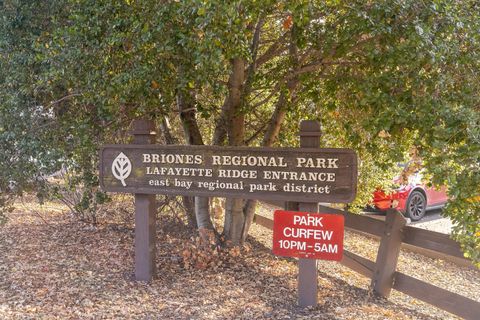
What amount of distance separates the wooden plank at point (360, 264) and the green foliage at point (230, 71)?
1.52 m

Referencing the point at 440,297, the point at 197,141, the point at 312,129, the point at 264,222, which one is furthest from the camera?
the point at 264,222

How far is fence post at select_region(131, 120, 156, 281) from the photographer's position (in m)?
5.25

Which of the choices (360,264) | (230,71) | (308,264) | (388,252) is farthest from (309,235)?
(360,264)

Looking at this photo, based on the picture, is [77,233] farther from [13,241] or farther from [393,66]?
[393,66]

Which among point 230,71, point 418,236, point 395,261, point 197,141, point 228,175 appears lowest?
point 395,261

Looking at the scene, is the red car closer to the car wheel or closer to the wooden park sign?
the car wheel

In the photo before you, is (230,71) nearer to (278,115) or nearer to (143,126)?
(143,126)

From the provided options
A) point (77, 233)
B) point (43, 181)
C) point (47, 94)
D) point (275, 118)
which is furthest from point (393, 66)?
point (77, 233)

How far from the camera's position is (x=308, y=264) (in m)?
4.78

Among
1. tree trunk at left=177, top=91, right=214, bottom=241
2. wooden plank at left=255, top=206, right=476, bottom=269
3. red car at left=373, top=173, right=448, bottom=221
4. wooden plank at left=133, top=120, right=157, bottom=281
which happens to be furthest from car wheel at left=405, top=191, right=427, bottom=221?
wooden plank at left=133, top=120, right=157, bottom=281

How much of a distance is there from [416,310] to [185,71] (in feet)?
12.8

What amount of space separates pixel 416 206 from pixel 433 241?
6562mm

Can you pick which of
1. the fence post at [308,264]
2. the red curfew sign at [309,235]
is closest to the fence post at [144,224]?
the red curfew sign at [309,235]

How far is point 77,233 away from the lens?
25.8ft
